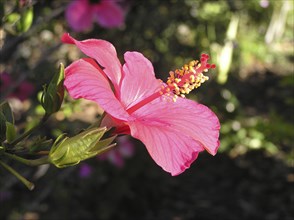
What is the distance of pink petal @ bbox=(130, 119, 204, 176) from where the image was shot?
3.06ft

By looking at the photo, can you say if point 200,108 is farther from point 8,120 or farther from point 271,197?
point 271,197

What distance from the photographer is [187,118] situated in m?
1.05

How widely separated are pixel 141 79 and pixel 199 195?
2.79m

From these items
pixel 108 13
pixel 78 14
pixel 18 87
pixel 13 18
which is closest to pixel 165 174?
Answer: pixel 18 87

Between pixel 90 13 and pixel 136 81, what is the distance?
0.87m

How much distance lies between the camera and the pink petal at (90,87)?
0.92 m

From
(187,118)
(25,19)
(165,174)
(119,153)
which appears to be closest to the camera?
(187,118)

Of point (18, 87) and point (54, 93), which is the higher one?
point (54, 93)

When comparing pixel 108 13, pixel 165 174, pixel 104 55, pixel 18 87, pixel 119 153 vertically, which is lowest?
pixel 165 174

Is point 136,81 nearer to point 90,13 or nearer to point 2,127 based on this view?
point 2,127

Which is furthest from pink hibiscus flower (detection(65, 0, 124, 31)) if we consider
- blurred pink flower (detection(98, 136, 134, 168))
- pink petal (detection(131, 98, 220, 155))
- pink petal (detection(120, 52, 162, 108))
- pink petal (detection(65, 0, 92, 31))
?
blurred pink flower (detection(98, 136, 134, 168))

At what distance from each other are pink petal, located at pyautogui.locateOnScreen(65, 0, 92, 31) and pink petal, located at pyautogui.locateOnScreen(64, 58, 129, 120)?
34.4 inches

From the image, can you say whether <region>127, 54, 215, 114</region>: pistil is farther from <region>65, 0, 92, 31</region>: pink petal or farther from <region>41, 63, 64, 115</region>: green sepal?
<region>65, 0, 92, 31</region>: pink petal

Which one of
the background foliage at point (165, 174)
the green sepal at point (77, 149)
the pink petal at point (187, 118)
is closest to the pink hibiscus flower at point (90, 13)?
the background foliage at point (165, 174)
